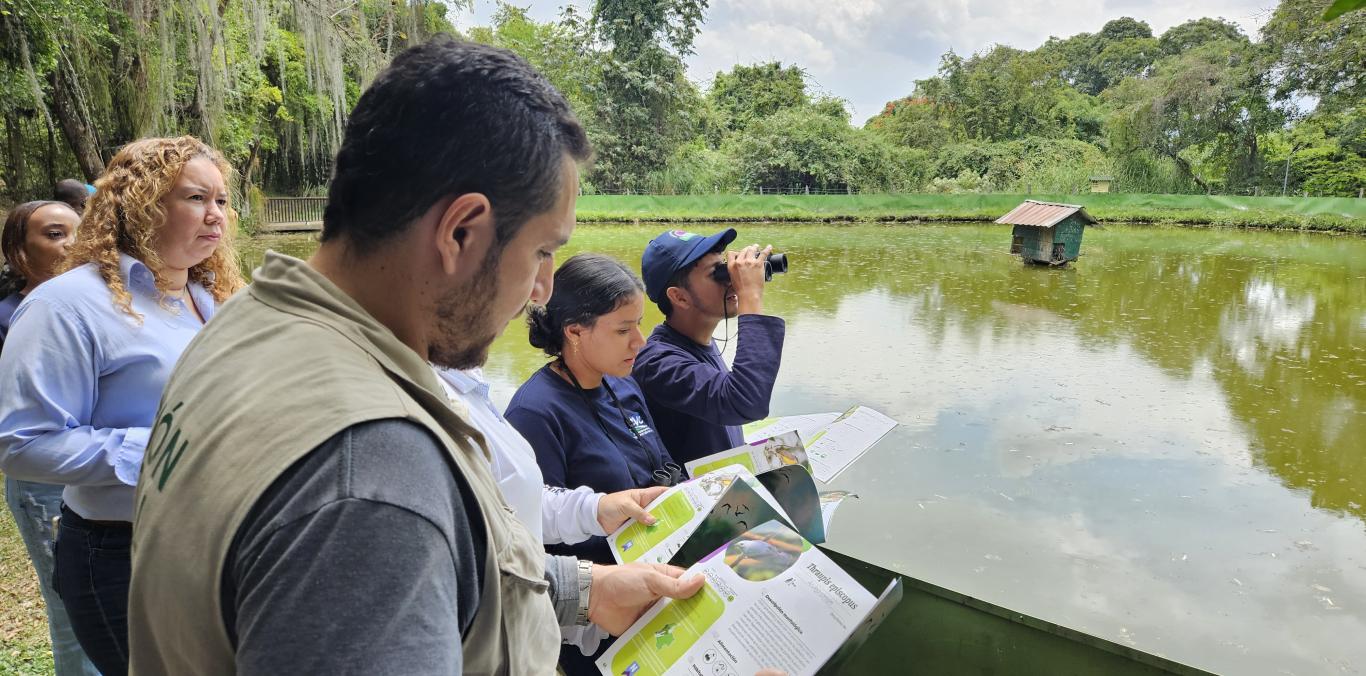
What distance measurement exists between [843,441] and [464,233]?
1768 millimetres

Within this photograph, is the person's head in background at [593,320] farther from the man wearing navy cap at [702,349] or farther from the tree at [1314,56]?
the tree at [1314,56]

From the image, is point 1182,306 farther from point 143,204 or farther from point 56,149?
point 56,149

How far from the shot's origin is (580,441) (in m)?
1.67

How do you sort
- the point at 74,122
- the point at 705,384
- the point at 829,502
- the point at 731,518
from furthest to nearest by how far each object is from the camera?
1. the point at 74,122
2. the point at 829,502
3. the point at 705,384
4. the point at 731,518

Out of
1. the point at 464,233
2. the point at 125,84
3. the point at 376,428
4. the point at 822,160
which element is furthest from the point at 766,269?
the point at 822,160

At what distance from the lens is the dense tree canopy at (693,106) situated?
18.6ft

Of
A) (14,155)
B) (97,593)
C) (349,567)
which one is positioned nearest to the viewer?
(349,567)

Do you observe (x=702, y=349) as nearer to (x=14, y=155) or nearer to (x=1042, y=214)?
(x=14, y=155)

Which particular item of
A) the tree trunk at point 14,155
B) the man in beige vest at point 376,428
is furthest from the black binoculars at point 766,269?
the tree trunk at point 14,155

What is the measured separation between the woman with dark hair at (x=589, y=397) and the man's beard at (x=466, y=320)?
88 cm

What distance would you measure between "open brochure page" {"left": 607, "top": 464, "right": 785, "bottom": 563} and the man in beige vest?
60cm

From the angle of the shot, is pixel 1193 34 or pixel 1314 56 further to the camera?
pixel 1193 34

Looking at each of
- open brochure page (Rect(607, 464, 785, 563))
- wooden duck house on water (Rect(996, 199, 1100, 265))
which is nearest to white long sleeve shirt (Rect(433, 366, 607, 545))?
open brochure page (Rect(607, 464, 785, 563))

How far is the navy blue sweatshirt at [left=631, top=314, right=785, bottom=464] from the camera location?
6.61 feet
